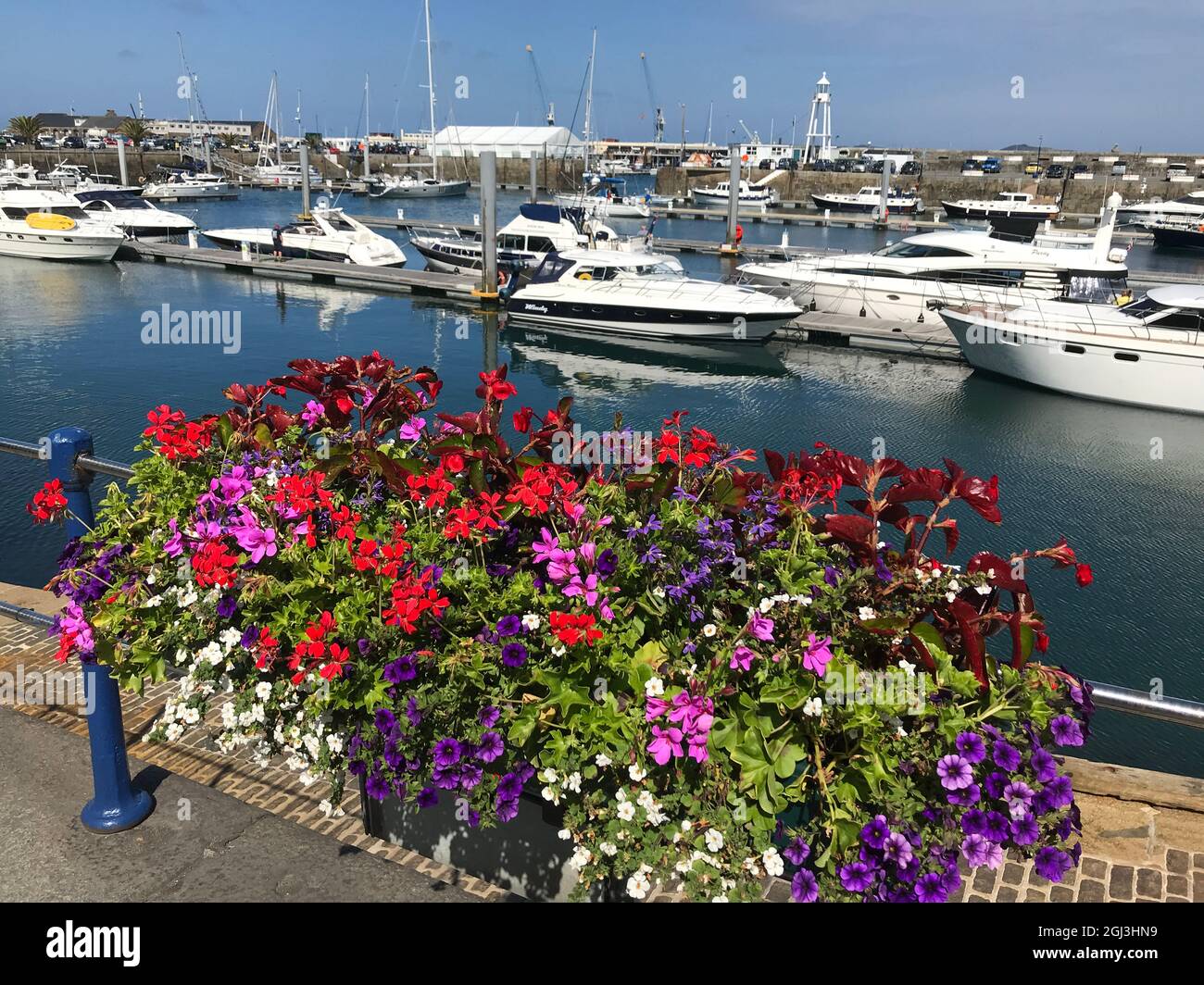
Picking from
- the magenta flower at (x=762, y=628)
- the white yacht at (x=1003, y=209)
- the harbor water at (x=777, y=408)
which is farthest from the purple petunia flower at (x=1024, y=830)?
the white yacht at (x=1003, y=209)

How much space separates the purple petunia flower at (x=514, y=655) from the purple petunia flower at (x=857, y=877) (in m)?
0.98

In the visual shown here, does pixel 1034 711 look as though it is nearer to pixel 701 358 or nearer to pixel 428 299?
pixel 701 358

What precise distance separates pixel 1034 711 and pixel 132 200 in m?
69.0

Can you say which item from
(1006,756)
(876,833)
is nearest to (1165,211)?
(1006,756)

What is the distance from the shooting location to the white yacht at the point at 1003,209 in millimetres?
55094

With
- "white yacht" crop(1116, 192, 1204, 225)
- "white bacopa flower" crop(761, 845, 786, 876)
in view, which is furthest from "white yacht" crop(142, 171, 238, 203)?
"white bacopa flower" crop(761, 845, 786, 876)

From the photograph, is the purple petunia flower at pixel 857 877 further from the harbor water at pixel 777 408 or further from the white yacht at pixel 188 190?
the white yacht at pixel 188 190

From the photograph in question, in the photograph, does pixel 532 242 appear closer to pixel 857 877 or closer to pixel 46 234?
pixel 46 234

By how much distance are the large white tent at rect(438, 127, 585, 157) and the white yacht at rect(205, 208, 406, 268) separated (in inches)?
2597

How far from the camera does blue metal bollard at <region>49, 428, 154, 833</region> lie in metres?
3.24

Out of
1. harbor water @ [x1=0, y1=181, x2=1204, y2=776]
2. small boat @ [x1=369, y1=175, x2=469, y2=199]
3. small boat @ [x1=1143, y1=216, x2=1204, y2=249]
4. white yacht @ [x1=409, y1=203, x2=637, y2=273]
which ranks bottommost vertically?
harbor water @ [x1=0, y1=181, x2=1204, y2=776]

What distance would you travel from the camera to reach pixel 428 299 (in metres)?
32.8

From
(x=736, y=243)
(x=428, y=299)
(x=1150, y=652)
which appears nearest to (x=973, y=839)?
(x=1150, y=652)

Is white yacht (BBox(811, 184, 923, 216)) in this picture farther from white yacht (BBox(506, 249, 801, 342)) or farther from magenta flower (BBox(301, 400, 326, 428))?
magenta flower (BBox(301, 400, 326, 428))
